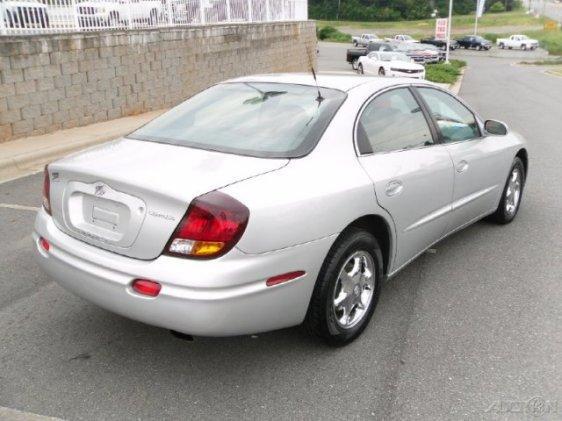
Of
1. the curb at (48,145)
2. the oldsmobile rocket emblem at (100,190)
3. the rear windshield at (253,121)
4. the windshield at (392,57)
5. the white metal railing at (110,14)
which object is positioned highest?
the white metal railing at (110,14)

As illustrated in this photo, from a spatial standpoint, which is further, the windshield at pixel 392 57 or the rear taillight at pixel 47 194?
the windshield at pixel 392 57

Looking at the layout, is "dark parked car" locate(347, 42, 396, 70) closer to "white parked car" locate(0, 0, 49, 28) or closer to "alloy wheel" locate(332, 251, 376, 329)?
"white parked car" locate(0, 0, 49, 28)

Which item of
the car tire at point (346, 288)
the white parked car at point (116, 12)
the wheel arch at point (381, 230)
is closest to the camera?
the car tire at point (346, 288)

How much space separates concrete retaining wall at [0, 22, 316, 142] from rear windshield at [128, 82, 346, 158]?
20.8ft

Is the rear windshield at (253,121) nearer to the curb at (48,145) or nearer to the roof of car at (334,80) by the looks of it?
the roof of car at (334,80)

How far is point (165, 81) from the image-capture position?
1319 centimetres

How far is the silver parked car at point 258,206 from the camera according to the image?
2.55 m

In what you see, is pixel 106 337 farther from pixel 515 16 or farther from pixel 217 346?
pixel 515 16

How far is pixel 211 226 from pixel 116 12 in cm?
1041

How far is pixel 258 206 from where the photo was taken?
102 inches

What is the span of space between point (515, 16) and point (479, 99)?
8774 cm

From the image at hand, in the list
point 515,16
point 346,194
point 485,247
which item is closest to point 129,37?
point 485,247

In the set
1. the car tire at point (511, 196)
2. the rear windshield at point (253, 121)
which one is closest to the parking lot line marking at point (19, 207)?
the rear windshield at point (253, 121)

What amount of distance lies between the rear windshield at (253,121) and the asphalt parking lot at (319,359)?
1.11 m
